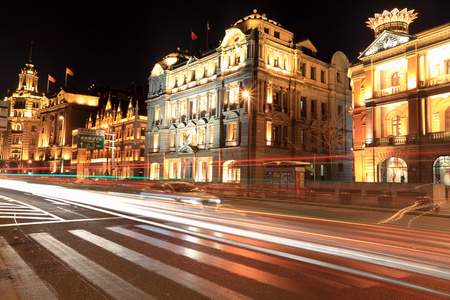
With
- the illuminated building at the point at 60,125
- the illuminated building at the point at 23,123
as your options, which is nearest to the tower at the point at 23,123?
the illuminated building at the point at 23,123

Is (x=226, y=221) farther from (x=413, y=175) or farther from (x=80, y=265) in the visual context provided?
(x=413, y=175)

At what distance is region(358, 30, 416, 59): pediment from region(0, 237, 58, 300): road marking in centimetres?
3643

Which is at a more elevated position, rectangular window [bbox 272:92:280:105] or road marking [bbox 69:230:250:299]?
rectangular window [bbox 272:92:280:105]

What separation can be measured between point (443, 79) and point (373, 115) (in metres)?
7.27

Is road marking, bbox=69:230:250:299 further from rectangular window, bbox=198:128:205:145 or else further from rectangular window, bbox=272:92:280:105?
rectangular window, bbox=198:128:205:145

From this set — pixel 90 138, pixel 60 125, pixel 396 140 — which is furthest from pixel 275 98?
pixel 60 125

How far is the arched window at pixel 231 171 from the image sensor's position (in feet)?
142

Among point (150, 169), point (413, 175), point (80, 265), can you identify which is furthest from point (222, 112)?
point (80, 265)

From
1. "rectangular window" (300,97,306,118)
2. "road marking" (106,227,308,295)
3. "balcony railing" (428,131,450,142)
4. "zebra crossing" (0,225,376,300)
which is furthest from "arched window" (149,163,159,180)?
"road marking" (106,227,308,295)

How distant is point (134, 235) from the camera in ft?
36.0

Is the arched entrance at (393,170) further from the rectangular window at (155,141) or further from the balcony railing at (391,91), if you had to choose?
the rectangular window at (155,141)

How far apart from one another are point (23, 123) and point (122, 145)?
62.9 metres

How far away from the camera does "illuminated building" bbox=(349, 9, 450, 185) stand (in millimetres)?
29922

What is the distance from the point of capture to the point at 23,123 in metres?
111
